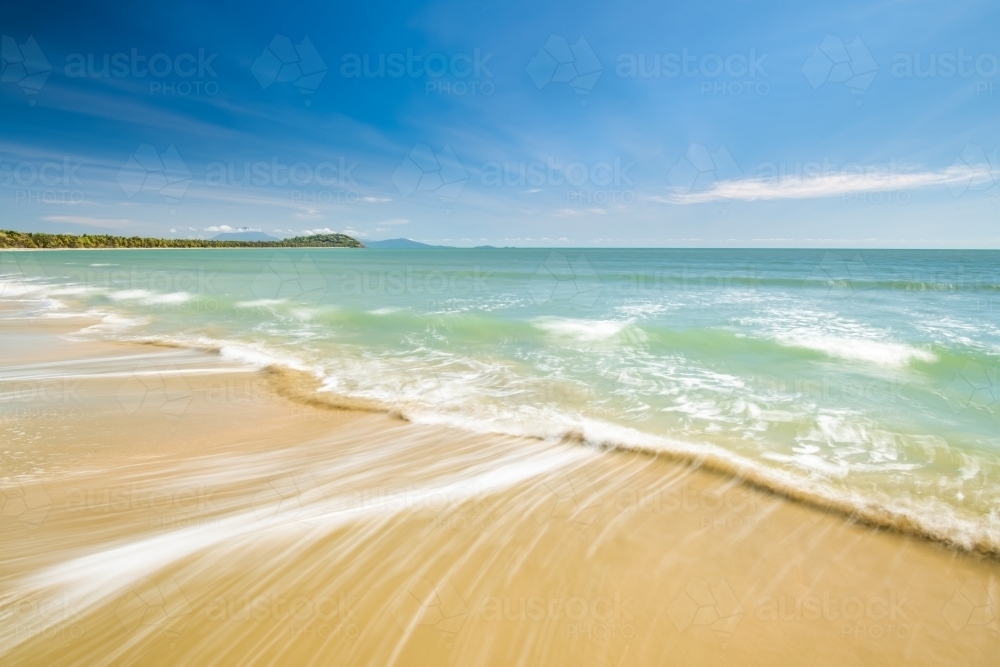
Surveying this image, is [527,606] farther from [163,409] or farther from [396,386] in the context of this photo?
[163,409]

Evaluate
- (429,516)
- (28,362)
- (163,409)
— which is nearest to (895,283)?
(429,516)

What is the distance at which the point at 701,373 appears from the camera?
8586 millimetres

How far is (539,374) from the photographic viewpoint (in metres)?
8.48

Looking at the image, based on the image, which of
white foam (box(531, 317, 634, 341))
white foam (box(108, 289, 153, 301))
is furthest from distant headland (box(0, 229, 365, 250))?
white foam (box(531, 317, 634, 341))

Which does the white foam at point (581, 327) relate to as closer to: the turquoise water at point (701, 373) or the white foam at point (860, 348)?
the turquoise water at point (701, 373)

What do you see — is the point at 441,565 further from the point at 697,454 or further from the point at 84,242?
the point at 84,242

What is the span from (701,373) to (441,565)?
724 cm

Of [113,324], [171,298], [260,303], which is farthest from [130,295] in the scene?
[113,324]

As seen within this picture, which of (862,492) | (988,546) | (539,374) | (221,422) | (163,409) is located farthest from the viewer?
(539,374)

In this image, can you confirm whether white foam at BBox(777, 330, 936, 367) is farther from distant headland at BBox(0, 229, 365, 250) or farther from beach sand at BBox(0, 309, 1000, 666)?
distant headland at BBox(0, 229, 365, 250)

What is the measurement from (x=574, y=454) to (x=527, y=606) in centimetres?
236

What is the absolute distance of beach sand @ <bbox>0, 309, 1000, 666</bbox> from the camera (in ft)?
8.45

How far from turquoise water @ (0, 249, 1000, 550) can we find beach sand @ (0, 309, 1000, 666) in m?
0.84

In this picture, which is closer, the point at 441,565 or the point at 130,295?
the point at 441,565
